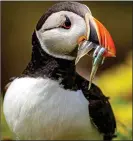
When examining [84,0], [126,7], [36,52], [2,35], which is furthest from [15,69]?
[36,52]

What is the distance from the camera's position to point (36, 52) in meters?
1.93

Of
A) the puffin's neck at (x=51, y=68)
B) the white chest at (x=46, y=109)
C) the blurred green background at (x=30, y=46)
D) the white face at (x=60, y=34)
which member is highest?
the white face at (x=60, y=34)

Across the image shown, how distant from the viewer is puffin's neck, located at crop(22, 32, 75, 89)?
6.25ft

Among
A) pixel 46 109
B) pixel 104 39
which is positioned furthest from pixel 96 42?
pixel 46 109

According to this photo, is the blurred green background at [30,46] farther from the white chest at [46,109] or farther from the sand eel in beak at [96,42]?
the sand eel in beak at [96,42]

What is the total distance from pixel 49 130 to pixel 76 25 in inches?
12.5

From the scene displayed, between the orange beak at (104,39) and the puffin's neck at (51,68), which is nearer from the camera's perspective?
the orange beak at (104,39)

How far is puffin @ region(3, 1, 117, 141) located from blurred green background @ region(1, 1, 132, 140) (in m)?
1.05

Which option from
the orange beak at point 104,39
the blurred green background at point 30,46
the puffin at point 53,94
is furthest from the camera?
the blurred green background at point 30,46

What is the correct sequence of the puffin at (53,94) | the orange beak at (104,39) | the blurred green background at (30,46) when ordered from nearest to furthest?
the orange beak at (104,39)
the puffin at (53,94)
the blurred green background at (30,46)

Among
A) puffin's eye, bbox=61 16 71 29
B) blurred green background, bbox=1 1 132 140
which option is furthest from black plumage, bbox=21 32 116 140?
blurred green background, bbox=1 1 132 140

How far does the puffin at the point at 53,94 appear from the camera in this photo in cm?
184

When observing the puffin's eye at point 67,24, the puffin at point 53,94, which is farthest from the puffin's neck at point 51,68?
the puffin's eye at point 67,24

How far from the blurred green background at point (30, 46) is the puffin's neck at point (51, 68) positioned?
1086 millimetres
